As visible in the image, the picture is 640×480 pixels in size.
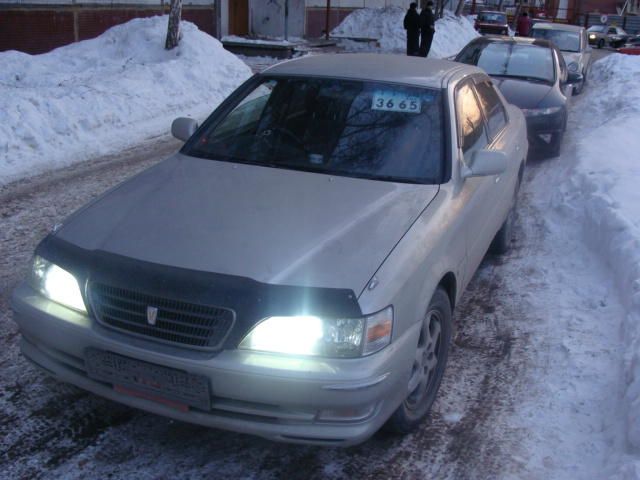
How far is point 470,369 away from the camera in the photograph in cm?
436

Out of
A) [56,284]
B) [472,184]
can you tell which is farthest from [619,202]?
[56,284]

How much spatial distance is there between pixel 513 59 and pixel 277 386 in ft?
30.8

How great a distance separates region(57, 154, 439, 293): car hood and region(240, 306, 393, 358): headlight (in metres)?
0.16

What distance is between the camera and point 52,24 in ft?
50.9

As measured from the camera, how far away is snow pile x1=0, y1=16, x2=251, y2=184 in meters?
8.70

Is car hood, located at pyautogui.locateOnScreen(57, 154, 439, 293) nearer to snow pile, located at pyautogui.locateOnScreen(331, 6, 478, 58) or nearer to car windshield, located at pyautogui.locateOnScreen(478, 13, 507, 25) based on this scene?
→ snow pile, located at pyautogui.locateOnScreen(331, 6, 478, 58)

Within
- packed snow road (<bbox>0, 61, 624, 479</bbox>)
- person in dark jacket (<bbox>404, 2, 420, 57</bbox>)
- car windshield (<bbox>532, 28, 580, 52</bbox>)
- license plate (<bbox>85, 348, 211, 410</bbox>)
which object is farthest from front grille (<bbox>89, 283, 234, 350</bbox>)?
person in dark jacket (<bbox>404, 2, 420, 57</bbox>)

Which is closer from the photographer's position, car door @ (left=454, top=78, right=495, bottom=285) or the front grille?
the front grille

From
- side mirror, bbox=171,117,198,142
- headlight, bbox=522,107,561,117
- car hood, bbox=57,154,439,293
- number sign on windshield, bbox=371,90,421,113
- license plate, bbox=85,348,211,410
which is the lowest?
headlight, bbox=522,107,561,117

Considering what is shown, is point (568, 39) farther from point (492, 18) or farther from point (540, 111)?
point (492, 18)

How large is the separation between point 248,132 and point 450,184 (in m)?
1.32

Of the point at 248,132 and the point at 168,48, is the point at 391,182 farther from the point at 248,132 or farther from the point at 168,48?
the point at 168,48

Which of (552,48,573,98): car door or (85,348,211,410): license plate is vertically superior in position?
(552,48,573,98): car door

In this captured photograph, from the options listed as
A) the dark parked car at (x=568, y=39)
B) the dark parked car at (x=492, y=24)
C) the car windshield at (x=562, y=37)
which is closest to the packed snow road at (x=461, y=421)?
the dark parked car at (x=568, y=39)
